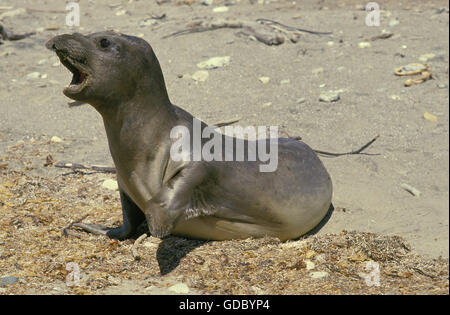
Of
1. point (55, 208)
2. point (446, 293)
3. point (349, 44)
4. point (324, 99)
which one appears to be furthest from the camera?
point (349, 44)

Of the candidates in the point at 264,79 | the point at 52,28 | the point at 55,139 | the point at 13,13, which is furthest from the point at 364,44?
the point at 13,13

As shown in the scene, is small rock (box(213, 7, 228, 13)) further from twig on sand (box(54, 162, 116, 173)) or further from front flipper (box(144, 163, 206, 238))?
front flipper (box(144, 163, 206, 238))

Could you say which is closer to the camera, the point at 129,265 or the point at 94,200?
the point at 129,265

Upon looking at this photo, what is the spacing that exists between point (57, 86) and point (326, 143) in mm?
3612

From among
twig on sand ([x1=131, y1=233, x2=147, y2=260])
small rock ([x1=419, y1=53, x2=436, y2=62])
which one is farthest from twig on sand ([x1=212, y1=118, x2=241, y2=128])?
small rock ([x1=419, y1=53, x2=436, y2=62])

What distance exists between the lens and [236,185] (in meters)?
3.99

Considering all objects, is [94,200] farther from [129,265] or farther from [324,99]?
[324,99]

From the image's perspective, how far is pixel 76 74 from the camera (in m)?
3.60

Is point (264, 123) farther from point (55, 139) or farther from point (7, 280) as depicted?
point (7, 280)

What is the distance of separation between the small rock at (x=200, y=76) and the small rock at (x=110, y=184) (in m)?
2.82

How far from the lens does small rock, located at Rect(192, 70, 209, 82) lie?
25.2 ft

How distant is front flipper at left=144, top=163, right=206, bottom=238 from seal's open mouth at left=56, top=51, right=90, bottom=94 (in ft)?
2.43

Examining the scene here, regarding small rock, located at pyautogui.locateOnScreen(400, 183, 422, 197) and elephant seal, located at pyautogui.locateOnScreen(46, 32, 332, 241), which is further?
small rock, located at pyautogui.locateOnScreen(400, 183, 422, 197)
